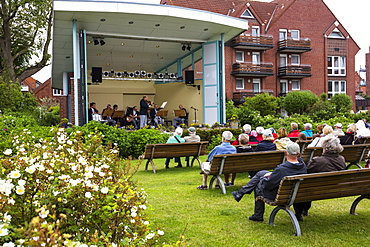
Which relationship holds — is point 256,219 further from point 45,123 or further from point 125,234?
point 45,123

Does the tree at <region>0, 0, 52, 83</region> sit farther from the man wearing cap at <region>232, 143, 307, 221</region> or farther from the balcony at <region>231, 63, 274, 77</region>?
the man wearing cap at <region>232, 143, 307, 221</region>

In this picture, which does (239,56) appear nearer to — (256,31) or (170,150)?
(256,31)

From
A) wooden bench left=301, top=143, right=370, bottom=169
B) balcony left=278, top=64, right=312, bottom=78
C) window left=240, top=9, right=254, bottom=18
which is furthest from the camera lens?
balcony left=278, top=64, right=312, bottom=78

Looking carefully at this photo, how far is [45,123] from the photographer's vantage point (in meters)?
26.5

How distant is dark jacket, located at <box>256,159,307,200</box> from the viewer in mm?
5059

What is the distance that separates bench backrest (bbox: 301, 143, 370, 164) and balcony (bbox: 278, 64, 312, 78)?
3047cm

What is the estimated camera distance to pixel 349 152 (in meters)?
9.01

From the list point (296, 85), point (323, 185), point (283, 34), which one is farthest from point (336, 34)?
point (323, 185)

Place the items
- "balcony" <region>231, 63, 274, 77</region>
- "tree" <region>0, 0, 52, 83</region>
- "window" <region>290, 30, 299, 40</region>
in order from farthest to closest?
"window" <region>290, 30, 299, 40</region>, "balcony" <region>231, 63, 274, 77</region>, "tree" <region>0, 0, 52, 83</region>

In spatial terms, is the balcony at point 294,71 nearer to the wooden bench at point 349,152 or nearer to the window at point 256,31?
the window at point 256,31

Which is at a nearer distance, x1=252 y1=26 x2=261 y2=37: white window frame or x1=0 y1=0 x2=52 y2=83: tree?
x1=0 y1=0 x2=52 y2=83: tree

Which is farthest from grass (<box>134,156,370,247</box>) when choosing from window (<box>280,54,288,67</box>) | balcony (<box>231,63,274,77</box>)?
window (<box>280,54,288,67</box>)

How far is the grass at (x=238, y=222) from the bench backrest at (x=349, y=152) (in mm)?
2140

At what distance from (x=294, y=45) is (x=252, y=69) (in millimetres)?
4993
